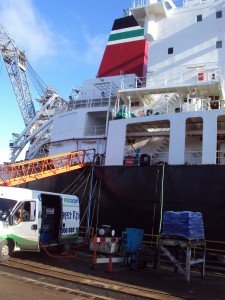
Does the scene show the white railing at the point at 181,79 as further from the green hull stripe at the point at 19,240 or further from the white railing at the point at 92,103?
the green hull stripe at the point at 19,240

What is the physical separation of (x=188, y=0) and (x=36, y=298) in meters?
19.6

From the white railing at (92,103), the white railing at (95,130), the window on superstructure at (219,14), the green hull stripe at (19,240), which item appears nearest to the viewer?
the green hull stripe at (19,240)

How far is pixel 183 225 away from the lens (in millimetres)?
9922

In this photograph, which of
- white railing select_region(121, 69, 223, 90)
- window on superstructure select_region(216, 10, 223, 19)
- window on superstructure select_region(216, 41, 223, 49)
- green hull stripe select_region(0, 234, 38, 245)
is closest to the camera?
green hull stripe select_region(0, 234, 38, 245)

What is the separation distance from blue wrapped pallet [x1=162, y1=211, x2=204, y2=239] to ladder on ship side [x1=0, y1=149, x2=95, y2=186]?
7.71 metres

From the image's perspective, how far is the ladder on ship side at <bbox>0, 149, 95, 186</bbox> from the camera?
16031 millimetres

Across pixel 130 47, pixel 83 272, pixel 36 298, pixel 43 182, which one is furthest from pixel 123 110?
pixel 36 298

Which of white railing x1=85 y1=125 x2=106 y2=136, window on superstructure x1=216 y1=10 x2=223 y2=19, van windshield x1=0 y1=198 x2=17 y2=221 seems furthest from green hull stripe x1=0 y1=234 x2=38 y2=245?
window on superstructure x1=216 y1=10 x2=223 y2=19

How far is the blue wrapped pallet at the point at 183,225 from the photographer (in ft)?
32.3

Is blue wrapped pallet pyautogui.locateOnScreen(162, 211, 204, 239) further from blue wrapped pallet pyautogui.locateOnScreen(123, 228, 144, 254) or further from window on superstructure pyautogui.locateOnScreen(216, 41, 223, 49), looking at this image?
window on superstructure pyautogui.locateOnScreen(216, 41, 223, 49)

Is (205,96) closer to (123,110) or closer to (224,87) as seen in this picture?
(224,87)

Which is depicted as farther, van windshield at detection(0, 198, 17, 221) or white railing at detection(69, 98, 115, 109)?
white railing at detection(69, 98, 115, 109)

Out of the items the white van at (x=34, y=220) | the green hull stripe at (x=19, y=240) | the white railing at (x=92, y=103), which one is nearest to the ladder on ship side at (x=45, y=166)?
the white van at (x=34, y=220)

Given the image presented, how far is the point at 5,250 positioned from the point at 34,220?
134 centimetres
